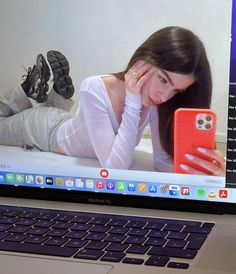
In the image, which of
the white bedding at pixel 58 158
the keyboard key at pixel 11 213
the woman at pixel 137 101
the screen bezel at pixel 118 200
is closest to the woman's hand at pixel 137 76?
the woman at pixel 137 101

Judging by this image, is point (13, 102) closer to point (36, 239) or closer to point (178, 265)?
point (36, 239)

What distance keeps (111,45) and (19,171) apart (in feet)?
1.04

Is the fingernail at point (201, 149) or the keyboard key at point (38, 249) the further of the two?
the fingernail at point (201, 149)

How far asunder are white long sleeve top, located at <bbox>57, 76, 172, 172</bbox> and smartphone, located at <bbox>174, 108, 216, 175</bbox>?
0.11 ft

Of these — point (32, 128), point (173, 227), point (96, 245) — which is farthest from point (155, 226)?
point (32, 128)

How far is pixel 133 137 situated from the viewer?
1.12 meters

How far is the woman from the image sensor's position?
41.9 inches

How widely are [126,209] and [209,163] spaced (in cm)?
18

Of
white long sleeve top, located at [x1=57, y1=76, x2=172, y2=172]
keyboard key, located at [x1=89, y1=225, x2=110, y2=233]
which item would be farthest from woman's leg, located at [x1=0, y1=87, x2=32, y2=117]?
keyboard key, located at [x1=89, y1=225, x2=110, y2=233]

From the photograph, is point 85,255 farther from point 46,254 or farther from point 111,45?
point 111,45

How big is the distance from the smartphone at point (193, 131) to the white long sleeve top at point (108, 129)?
0.03m

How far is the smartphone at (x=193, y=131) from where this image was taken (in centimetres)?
107

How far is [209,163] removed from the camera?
3.55ft

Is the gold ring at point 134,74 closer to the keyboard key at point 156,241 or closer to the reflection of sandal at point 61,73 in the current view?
the reflection of sandal at point 61,73
